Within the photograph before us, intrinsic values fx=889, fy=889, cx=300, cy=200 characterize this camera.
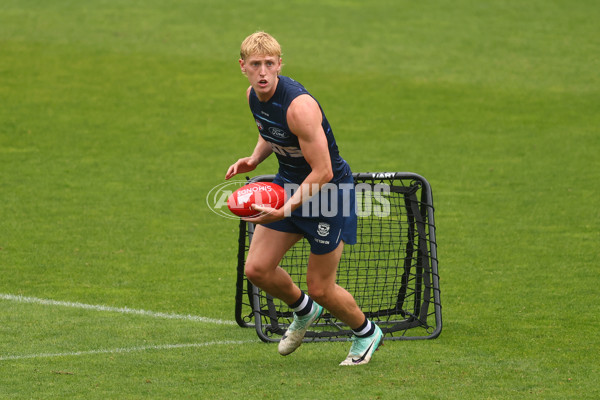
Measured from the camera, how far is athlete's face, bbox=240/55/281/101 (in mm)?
5609

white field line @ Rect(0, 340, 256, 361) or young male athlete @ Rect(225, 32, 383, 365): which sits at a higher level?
young male athlete @ Rect(225, 32, 383, 365)

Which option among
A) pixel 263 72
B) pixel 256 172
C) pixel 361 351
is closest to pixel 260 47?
pixel 263 72

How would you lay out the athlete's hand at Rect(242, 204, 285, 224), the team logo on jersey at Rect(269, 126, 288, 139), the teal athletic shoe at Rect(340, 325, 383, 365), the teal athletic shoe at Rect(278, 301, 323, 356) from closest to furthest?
the athlete's hand at Rect(242, 204, 285, 224), the team logo on jersey at Rect(269, 126, 288, 139), the teal athletic shoe at Rect(340, 325, 383, 365), the teal athletic shoe at Rect(278, 301, 323, 356)

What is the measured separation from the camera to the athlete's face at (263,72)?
561 centimetres

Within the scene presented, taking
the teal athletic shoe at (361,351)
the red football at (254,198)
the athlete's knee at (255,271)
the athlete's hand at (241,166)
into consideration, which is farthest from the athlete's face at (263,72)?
the teal athletic shoe at (361,351)

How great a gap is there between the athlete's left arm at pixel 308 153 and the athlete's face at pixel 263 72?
8.0 inches

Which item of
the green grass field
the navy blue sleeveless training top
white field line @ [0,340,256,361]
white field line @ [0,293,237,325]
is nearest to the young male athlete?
the navy blue sleeveless training top

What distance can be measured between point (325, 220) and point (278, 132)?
0.68 m

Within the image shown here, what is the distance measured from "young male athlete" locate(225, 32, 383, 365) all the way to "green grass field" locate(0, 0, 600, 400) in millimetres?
362

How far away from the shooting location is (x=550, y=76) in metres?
20.8

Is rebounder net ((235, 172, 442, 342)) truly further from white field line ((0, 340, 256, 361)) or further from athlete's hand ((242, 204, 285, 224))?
athlete's hand ((242, 204, 285, 224))

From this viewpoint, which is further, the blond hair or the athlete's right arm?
the athlete's right arm

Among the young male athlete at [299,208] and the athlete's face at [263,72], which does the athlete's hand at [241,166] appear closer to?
the young male athlete at [299,208]

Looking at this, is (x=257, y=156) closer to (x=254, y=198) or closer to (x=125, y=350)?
(x=254, y=198)
